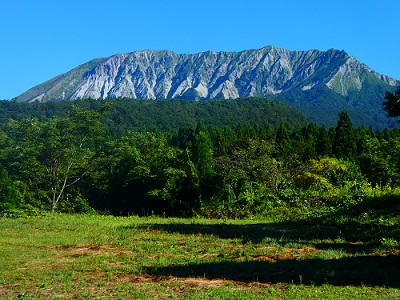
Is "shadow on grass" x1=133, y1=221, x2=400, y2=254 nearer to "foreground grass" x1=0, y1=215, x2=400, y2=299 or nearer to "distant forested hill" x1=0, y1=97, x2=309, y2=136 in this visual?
"foreground grass" x1=0, y1=215, x2=400, y2=299

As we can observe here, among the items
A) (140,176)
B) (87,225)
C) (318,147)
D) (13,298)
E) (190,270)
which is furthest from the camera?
(318,147)

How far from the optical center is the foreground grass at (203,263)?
840 centimetres

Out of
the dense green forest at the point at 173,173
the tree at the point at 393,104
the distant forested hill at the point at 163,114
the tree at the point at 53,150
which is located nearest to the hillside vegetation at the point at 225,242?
the dense green forest at the point at 173,173

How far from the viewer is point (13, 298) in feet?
25.7

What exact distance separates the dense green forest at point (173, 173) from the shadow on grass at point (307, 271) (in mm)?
12228

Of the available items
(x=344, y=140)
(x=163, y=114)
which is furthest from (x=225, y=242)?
(x=163, y=114)

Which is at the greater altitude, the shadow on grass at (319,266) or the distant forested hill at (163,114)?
the distant forested hill at (163,114)

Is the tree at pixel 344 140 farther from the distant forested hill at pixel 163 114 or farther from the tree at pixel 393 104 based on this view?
the distant forested hill at pixel 163 114

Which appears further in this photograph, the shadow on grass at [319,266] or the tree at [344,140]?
the tree at [344,140]

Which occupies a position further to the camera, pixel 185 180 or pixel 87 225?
pixel 185 180

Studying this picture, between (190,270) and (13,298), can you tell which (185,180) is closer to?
(190,270)

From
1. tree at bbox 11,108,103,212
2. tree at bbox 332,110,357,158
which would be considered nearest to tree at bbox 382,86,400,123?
tree at bbox 11,108,103,212

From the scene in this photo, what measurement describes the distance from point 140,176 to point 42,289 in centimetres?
4599

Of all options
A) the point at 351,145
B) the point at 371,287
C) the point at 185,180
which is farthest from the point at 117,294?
the point at 351,145
